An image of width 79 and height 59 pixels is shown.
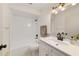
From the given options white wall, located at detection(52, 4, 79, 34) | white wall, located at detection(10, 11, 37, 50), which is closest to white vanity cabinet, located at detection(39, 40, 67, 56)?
white wall, located at detection(10, 11, 37, 50)

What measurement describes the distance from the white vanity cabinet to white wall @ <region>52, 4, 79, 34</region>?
0.87 ft

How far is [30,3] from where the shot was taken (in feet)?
4.92

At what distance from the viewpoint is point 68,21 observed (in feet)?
5.16

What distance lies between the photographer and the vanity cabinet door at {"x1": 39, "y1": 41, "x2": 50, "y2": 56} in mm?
1522

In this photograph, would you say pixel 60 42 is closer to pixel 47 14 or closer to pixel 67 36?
pixel 67 36

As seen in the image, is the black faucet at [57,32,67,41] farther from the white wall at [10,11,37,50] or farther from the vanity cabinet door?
the white wall at [10,11,37,50]

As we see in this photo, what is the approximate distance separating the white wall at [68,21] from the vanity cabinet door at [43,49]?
27 cm

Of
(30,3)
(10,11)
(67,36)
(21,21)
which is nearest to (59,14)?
(67,36)

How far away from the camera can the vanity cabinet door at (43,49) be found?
59.9 inches

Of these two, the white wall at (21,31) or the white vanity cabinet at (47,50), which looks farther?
the white wall at (21,31)

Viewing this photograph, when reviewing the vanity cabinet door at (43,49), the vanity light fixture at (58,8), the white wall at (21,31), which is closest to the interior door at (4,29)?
the white wall at (21,31)

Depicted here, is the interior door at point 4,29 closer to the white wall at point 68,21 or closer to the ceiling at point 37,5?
the ceiling at point 37,5

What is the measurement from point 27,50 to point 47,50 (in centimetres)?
32

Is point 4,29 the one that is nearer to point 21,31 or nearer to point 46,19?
point 21,31
